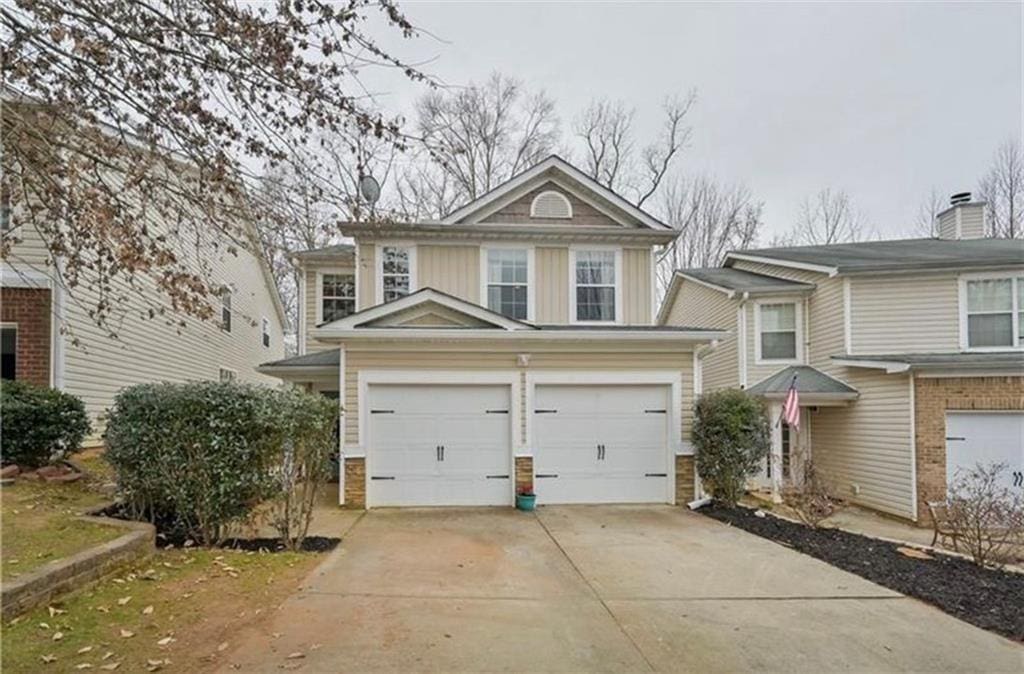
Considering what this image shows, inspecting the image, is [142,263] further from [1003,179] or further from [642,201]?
[1003,179]

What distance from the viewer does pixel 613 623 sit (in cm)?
467

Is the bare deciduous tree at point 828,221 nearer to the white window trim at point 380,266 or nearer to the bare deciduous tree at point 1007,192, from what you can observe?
the bare deciduous tree at point 1007,192

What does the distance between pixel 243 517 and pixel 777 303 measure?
12792 millimetres

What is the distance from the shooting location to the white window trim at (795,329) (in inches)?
567

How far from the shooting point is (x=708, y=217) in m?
26.7

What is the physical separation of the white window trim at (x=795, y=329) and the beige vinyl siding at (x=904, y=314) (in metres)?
1.48

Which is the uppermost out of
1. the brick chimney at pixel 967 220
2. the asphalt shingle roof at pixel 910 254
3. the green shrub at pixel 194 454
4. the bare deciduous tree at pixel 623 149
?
the bare deciduous tree at pixel 623 149

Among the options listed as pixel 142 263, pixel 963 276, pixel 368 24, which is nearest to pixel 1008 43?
pixel 963 276

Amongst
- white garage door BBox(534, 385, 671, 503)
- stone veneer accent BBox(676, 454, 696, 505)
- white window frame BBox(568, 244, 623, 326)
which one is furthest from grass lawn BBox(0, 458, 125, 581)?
white window frame BBox(568, 244, 623, 326)

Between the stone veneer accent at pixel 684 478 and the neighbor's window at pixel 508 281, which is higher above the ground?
the neighbor's window at pixel 508 281

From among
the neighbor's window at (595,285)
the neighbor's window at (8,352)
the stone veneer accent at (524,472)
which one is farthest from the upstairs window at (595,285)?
the neighbor's window at (8,352)

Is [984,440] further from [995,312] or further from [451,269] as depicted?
[451,269]

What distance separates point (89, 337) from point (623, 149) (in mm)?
21420

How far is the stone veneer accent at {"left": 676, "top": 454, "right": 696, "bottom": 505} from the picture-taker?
1042 cm
